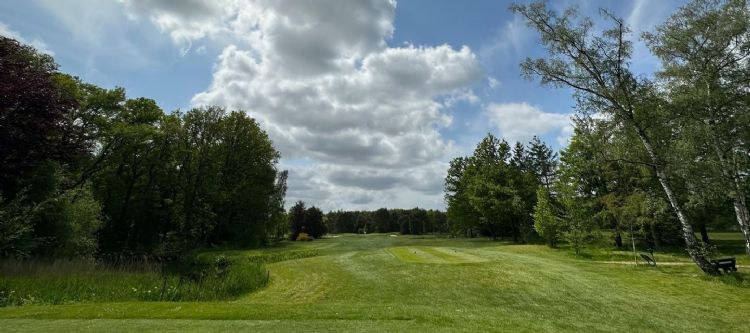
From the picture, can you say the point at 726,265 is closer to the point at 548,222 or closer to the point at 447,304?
the point at 447,304

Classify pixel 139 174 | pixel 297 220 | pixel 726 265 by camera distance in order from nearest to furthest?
pixel 726 265
pixel 139 174
pixel 297 220

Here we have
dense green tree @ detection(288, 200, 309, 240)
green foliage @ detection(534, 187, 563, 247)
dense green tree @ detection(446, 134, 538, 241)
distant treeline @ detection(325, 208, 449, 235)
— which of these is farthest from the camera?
distant treeline @ detection(325, 208, 449, 235)

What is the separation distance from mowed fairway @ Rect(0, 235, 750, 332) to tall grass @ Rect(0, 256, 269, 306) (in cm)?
157

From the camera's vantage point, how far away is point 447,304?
13406mm

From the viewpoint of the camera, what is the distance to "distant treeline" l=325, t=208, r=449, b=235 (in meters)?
117

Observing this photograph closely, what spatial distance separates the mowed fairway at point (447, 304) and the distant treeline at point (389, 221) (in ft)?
302

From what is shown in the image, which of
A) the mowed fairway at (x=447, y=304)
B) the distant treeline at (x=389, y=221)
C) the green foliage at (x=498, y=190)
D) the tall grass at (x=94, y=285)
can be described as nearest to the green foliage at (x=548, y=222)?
Answer: the green foliage at (x=498, y=190)

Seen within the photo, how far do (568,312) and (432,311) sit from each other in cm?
448

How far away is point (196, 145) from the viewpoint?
43.0 metres

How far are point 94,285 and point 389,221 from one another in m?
118

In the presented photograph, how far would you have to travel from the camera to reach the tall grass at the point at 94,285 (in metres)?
13.1

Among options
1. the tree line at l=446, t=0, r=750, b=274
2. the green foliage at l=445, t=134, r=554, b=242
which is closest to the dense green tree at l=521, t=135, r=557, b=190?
the green foliage at l=445, t=134, r=554, b=242

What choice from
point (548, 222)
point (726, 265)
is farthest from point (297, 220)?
point (726, 265)

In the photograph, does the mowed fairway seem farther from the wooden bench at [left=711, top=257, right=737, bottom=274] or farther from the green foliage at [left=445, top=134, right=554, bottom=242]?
the green foliage at [left=445, top=134, right=554, bottom=242]
